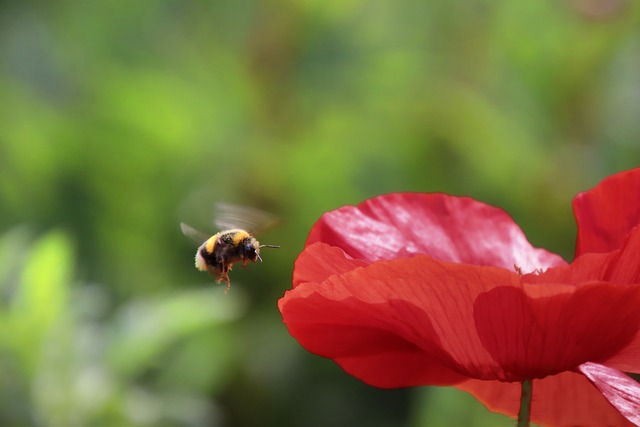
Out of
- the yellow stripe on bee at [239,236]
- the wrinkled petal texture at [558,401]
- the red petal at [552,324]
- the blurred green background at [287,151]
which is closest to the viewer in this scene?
the red petal at [552,324]

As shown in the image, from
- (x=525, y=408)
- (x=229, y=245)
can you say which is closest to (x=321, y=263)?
(x=525, y=408)

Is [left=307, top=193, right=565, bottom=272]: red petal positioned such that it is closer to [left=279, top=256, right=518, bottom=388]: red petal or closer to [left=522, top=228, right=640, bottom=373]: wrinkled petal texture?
[left=279, top=256, right=518, bottom=388]: red petal

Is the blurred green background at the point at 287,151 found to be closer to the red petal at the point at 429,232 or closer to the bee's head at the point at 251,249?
the bee's head at the point at 251,249

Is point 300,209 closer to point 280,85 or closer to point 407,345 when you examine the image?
point 280,85

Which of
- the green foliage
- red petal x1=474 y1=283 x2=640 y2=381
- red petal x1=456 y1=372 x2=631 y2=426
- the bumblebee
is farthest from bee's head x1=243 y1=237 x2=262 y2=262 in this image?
red petal x1=474 y1=283 x2=640 y2=381

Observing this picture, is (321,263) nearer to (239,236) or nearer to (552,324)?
(552,324)

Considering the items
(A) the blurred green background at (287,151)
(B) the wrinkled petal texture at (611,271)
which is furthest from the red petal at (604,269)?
(A) the blurred green background at (287,151)
